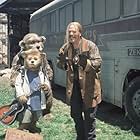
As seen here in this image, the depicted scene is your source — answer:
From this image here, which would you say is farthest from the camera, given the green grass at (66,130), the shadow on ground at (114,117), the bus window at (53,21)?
the bus window at (53,21)

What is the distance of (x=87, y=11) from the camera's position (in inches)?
416

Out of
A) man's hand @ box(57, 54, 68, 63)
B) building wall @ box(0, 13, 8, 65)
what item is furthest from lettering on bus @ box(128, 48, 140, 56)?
building wall @ box(0, 13, 8, 65)

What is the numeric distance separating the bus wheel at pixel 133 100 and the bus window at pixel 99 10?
1839 mm

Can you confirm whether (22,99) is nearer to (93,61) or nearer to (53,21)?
(93,61)

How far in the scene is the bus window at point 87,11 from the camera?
10398 mm

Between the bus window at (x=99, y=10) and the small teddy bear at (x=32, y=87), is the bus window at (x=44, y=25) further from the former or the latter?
the small teddy bear at (x=32, y=87)

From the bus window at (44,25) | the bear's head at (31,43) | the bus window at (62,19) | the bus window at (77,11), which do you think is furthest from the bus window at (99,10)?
the bus window at (44,25)

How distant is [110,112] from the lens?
10609 millimetres

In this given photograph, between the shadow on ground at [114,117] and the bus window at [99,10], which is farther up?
the bus window at [99,10]

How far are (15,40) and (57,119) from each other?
18.7 metres

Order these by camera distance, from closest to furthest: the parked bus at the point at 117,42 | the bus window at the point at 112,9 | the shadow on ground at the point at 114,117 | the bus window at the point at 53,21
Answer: the parked bus at the point at 117,42
the shadow on ground at the point at 114,117
the bus window at the point at 112,9
the bus window at the point at 53,21

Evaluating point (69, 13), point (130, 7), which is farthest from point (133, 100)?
point (69, 13)

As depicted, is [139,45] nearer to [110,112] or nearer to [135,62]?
[135,62]

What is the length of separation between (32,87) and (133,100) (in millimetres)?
2880
